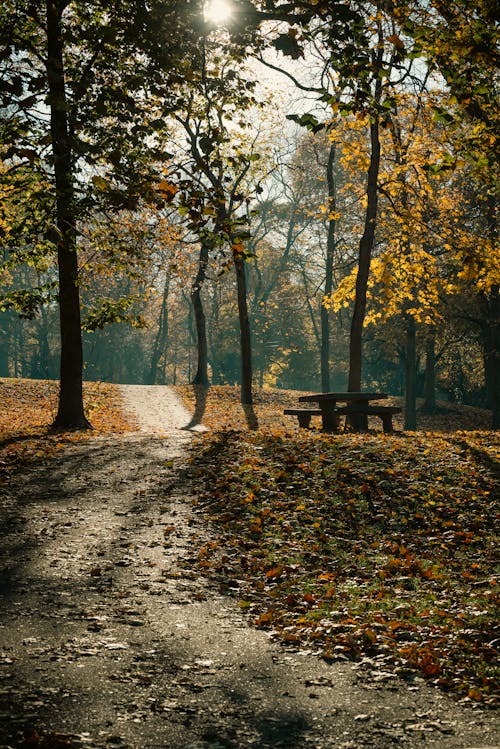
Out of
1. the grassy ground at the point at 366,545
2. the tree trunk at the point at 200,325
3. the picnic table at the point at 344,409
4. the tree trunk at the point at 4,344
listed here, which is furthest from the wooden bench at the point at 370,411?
the tree trunk at the point at 4,344

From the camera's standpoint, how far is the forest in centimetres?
784

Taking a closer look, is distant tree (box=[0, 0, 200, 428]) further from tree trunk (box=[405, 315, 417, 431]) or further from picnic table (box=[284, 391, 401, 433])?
tree trunk (box=[405, 315, 417, 431])

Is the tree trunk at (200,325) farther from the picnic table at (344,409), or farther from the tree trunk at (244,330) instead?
the picnic table at (344,409)

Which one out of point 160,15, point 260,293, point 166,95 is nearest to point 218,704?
point 160,15

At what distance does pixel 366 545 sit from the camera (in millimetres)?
8312

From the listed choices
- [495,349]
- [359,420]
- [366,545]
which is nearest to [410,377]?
[495,349]

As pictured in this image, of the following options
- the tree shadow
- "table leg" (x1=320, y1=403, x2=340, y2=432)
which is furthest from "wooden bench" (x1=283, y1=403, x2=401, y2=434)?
the tree shadow

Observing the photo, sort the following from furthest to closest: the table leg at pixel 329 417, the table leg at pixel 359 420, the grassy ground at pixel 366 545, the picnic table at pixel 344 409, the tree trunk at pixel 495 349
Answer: the tree trunk at pixel 495 349, the table leg at pixel 359 420, the table leg at pixel 329 417, the picnic table at pixel 344 409, the grassy ground at pixel 366 545

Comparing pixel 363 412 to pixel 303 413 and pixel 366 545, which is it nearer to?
pixel 303 413

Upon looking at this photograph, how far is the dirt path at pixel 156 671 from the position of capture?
402 centimetres

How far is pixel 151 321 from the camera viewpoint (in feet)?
211

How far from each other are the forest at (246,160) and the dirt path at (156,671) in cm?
292

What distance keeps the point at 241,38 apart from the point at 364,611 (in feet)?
22.6

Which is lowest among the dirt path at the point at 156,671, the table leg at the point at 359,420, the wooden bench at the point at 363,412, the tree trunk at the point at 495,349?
the dirt path at the point at 156,671
